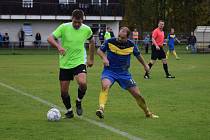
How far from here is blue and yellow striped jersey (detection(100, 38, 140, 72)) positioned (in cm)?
1101

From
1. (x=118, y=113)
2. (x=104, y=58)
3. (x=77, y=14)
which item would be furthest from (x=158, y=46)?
(x=77, y=14)

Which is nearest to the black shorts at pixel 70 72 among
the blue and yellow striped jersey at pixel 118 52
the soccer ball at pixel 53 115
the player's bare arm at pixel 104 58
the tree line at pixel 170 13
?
the player's bare arm at pixel 104 58

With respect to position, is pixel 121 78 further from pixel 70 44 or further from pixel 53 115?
pixel 53 115

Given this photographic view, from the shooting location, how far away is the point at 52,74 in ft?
74.1

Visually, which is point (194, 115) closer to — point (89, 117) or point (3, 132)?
point (89, 117)

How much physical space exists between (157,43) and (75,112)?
982cm

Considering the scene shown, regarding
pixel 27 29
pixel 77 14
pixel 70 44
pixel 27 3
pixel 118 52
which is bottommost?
pixel 27 29

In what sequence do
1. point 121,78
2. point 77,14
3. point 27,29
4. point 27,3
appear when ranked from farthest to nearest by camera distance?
point 27,29 → point 27,3 → point 121,78 → point 77,14

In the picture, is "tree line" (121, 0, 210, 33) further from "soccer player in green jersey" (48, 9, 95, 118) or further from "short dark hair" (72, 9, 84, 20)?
"short dark hair" (72, 9, 84, 20)

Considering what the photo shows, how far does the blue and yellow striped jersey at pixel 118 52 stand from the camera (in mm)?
11008

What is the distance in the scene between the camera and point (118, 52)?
11.0 meters

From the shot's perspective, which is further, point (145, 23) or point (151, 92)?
point (145, 23)

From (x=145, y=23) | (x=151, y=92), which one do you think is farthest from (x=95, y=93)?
(x=145, y=23)

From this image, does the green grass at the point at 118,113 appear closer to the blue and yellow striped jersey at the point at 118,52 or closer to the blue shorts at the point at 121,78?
the blue shorts at the point at 121,78
